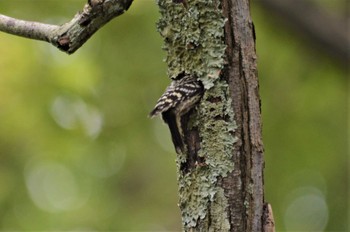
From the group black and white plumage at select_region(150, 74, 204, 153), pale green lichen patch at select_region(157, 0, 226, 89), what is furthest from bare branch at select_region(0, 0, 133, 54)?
black and white plumage at select_region(150, 74, 204, 153)

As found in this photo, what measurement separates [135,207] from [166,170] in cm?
50

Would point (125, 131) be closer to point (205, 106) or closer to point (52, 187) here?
point (52, 187)

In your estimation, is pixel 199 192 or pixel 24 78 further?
pixel 24 78

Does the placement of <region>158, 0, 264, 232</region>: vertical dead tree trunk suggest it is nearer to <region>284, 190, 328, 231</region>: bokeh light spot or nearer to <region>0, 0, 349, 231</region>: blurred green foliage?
<region>0, 0, 349, 231</region>: blurred green foliage

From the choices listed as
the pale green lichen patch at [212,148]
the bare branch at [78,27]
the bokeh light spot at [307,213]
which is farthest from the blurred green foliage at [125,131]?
the pale green lichen patch at [212,148]

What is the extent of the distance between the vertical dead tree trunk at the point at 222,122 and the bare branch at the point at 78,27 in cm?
19

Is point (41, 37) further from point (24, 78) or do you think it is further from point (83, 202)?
point (83, 202)

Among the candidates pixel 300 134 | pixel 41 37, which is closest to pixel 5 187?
pixel 300 134

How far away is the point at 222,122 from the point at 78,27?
60cm

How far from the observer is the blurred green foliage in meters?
6.36

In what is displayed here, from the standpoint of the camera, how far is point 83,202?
297 inches

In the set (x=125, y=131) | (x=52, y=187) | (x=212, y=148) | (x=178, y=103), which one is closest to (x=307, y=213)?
(x=125, y=131)

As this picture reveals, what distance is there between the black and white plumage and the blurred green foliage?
3.66 m

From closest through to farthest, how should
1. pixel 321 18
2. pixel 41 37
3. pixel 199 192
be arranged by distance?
1. pixel 199 192
2. pixel 41 37
3. pixel 321 18
